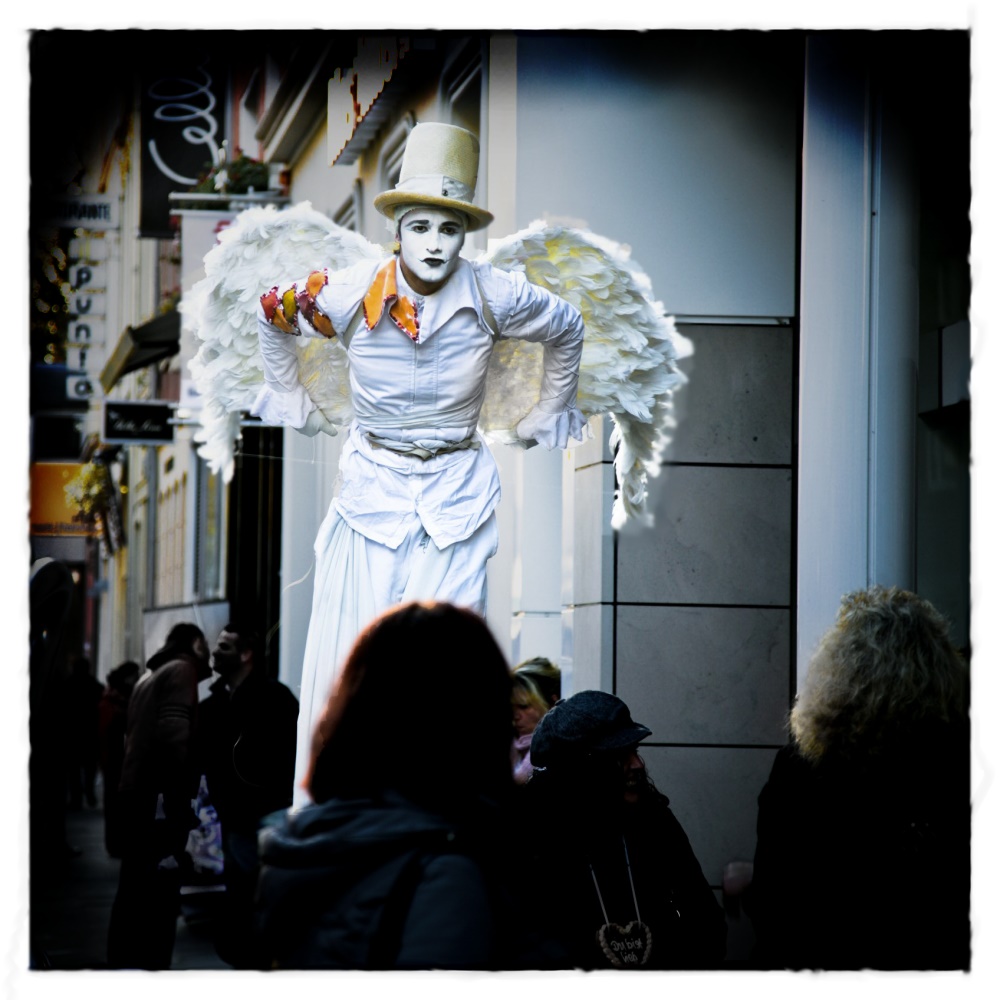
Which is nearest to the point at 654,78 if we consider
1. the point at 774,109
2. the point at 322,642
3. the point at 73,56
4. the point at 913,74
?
the point at 774,109

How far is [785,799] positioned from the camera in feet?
12.2

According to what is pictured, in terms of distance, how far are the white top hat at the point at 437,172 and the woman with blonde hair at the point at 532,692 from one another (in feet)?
5.45

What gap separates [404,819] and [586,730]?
1.35 meters

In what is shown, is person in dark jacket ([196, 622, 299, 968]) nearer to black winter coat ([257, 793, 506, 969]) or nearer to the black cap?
the black cap

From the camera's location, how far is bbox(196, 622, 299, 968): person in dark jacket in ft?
14.6

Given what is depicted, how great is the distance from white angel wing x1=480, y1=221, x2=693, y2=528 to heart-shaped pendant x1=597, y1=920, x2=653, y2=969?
1.73 metres

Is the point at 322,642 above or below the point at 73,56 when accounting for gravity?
below

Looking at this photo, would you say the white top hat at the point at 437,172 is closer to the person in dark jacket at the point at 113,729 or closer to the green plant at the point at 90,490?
the green plant at the point at 90,490

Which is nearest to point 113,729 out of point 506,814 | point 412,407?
point 412,407

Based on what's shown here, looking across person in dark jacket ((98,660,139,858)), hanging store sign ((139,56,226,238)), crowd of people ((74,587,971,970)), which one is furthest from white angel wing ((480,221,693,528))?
person in dark jacket ((98,660,139,858))

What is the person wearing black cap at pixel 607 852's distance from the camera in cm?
369

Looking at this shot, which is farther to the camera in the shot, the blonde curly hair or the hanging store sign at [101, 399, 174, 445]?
the hanging store sign at [101, 399, 174, 445]

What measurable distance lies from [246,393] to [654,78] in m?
1.78
